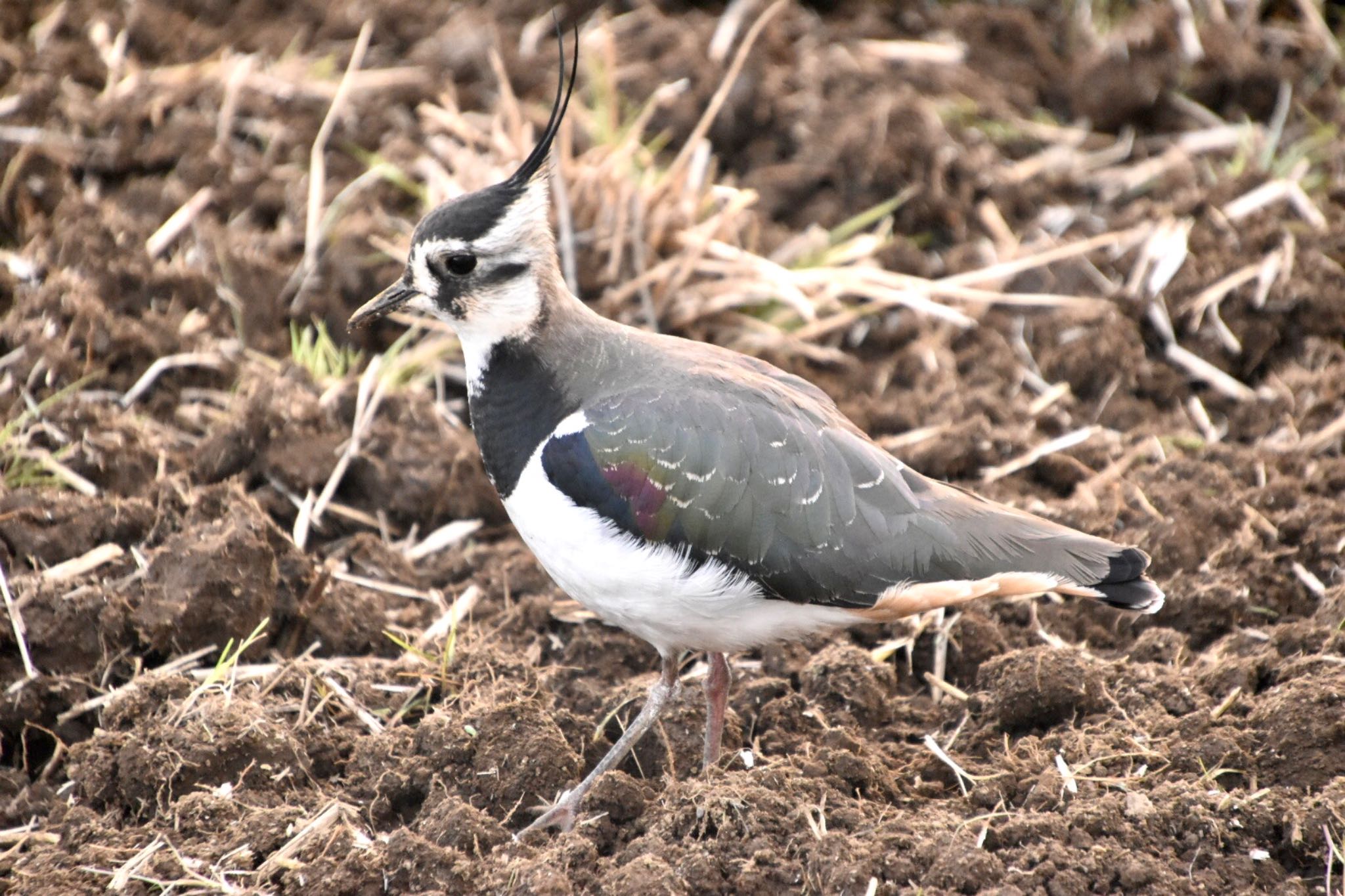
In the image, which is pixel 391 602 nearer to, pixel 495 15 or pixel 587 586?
pixel 587 586

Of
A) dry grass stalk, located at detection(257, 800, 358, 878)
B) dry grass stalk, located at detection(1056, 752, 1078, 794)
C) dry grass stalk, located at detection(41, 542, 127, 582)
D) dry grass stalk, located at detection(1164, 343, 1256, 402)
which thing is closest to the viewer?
dry grass stalk, located at detection(257, 800, 358, 878)

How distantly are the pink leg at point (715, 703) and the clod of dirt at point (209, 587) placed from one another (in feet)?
5.07

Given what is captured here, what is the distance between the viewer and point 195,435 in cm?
587

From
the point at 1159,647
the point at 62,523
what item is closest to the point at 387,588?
the point at 62,523

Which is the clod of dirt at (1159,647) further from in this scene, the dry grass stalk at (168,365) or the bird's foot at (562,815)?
the dry grass stalk at (168,365)

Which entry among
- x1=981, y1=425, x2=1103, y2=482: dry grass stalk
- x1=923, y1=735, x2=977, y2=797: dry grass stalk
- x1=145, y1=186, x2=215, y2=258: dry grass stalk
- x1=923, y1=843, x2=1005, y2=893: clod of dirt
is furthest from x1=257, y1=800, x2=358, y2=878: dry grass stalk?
x1=145, y1=186, x2=215, y2=258: dry grass stalk

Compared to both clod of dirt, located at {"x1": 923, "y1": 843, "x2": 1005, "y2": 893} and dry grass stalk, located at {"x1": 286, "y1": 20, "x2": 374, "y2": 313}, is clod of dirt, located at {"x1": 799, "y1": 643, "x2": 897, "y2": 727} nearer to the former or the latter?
clod of dirt, located at {"x1": 923, "y1": 843, "x2": 1005, "y2": 893}

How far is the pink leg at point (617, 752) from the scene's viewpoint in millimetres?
4316

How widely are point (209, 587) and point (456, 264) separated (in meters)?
1.36

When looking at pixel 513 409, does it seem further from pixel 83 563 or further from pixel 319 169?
pixel 319 169

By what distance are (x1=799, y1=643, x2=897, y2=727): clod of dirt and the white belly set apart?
0.38m

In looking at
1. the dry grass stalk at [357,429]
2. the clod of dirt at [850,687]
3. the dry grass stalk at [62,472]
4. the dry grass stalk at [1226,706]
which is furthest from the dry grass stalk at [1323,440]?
the dry grass stalk at [62,472]

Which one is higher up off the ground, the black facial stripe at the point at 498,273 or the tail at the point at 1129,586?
the black facial stripe at the point at 498,273

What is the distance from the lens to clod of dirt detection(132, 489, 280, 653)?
15.6 feet
